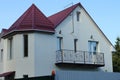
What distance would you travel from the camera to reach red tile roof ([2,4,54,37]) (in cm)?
2748

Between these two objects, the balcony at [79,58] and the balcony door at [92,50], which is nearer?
the balcony at [79,58]

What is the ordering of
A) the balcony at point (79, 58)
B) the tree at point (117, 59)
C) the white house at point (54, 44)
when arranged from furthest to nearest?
the tree at point (117, 59) < the balcony at point (79, 58) < the white house at point (54, 44)

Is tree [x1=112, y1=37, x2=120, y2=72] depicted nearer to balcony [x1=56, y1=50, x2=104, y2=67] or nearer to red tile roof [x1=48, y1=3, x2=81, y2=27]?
balcony [x1=56, y1=50, x2=104, y2=67]

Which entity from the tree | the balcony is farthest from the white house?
the tree

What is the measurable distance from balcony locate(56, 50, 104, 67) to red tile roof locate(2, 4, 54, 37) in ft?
7.99

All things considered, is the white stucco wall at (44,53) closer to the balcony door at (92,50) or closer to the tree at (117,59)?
the balcony door at (92,50)

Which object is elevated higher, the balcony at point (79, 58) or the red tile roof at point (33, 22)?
the red tile roof at point (33, 22)

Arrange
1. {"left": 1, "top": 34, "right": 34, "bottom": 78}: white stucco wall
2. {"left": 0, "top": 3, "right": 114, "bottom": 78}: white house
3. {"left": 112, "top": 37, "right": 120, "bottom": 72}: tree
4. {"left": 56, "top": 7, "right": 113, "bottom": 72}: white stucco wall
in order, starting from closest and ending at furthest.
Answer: {"left": 1, "top": 34, "right": 34, "bottom": 78}: white stucco wall, {"left": 0, "top": 3, "right": 114, "bottom": 78}: white house, {"left": 56, "top": 7, "right": 113, "bottom": 72}: white stucco wall, {"left": 112, "top": 37, "right": 120, "bottom": 72}: tree

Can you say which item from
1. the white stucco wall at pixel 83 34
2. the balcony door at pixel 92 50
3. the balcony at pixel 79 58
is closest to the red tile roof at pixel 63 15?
the white stucco wall at pixel 83 34

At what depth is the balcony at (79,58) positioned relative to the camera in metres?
27.9

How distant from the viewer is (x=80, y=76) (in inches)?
790

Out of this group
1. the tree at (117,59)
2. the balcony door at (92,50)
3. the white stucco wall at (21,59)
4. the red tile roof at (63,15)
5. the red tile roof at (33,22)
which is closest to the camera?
the white stucco wall at (21,59)

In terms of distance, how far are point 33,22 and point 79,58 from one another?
17.4ft

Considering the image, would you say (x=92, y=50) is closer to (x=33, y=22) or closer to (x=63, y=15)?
(x=63, y=15)
